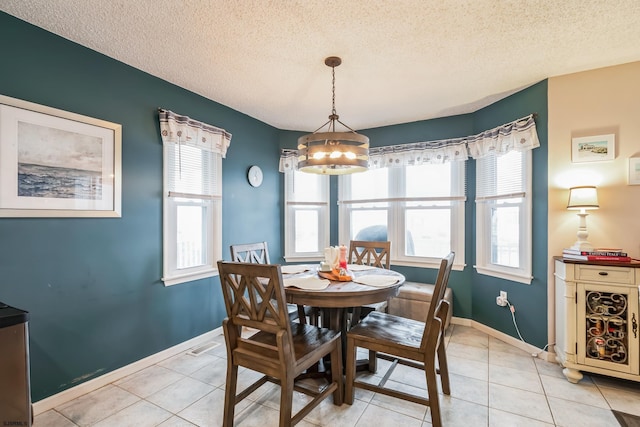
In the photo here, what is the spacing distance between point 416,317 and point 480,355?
0.71 m

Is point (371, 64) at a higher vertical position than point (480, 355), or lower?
higher

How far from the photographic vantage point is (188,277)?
293 centimetres

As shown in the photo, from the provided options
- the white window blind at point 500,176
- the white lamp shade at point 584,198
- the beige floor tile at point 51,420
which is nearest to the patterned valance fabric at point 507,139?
the white window blind at point 500,176

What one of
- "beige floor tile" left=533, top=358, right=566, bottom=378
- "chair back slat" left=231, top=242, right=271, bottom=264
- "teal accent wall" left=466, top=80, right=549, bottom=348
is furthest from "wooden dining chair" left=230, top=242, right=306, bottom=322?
"teal accent wall" left=466, top=80, right=549, bottom=348

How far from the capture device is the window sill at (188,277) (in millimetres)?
2745

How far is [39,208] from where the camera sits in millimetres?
1964

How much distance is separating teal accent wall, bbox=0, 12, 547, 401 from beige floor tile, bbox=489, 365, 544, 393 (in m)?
0.50

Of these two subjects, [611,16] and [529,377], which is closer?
[611,16]

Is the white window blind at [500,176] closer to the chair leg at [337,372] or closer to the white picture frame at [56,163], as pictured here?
the chair leg at [337,372]

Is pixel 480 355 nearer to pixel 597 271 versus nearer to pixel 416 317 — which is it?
pixel 416 317

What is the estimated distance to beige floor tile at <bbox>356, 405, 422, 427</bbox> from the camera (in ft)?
5.97

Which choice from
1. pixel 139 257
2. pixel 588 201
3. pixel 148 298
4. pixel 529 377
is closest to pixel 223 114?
pixel 139 257

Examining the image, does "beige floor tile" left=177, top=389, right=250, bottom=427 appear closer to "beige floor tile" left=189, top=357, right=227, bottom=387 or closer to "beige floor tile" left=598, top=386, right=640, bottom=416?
"beige floor tile" left=189, top=357, right=227, bottom=387

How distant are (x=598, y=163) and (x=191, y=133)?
144 inches
